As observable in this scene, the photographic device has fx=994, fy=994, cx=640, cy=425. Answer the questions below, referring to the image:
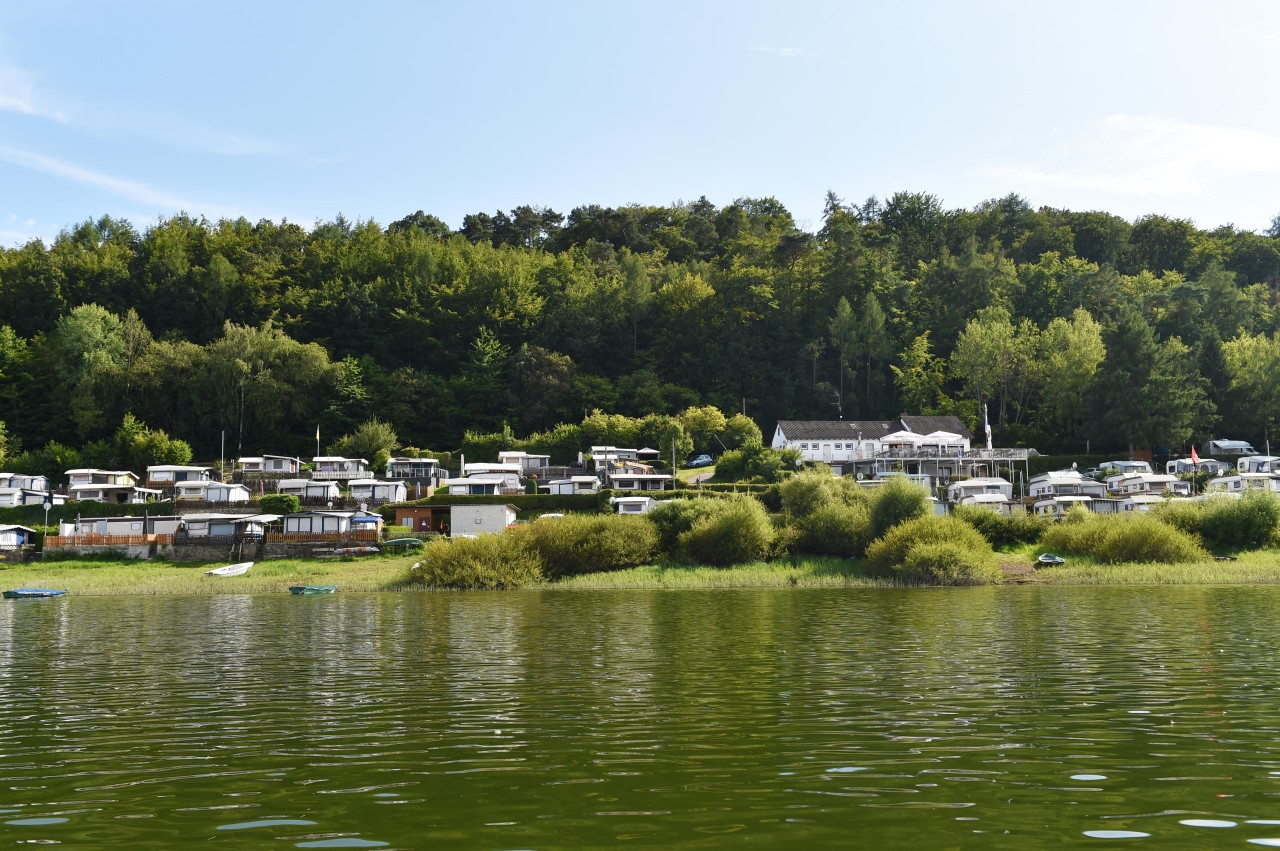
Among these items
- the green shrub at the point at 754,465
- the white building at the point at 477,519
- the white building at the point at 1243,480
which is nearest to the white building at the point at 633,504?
the white building at the point at 477,519

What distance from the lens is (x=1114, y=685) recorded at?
62.4 ft

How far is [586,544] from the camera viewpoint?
52219 millimetres

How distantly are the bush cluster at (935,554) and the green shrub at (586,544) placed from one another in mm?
12251

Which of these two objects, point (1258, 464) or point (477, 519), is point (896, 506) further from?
point (1258, 464)

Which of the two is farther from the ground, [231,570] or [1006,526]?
[1006,526]

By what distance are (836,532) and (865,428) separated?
153 ft

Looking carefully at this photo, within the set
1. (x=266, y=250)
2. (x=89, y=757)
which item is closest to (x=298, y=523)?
(x=89, y=757)

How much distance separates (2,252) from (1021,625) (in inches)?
5307

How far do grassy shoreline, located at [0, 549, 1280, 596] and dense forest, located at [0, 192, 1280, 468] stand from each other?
4382 cm

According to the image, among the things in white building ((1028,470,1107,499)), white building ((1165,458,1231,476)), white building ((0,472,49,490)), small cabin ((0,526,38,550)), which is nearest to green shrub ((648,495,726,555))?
white building ((1028,470,1107,499))

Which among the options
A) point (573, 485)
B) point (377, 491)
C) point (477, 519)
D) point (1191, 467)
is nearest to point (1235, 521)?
point (1191, 467)

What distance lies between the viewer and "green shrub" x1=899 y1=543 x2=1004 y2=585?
156 feet

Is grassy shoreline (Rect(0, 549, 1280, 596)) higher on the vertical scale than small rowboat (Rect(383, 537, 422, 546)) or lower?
lower

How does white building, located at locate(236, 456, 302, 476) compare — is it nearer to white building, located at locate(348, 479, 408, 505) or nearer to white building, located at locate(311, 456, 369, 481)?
white building, located at locate(311, 456, 369, 481)
